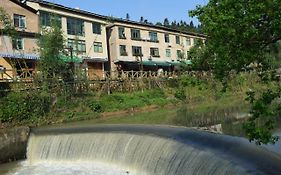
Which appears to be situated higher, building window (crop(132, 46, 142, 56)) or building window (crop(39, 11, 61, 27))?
building window (crop(39, 11, 61, 27))

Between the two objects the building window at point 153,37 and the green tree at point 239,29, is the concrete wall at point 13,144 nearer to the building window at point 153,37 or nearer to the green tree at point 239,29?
the green tree at point 239,29

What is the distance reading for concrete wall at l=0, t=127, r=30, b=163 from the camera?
20578 millimetres

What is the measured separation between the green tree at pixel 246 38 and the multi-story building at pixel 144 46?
38.1 m

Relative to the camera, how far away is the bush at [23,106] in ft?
85.0

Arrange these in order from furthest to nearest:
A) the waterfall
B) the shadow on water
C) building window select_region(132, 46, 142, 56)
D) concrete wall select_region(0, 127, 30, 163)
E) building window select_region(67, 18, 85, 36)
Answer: building window select_region(132, 46, 142, 56) < building window select_region(67, 18, 85, 36) < concrete wall select_region(0, 127, 30, 163) < the shadow on water < the waterfall

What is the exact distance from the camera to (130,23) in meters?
47.7

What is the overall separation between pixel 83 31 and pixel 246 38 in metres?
36.8

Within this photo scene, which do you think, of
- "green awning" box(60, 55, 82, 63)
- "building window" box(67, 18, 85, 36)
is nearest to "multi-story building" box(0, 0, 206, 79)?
"building window" box(67, 18, 85, 36)

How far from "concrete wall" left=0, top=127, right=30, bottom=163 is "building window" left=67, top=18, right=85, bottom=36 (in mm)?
21271

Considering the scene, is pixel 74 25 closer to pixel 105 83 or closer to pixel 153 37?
pixel 105 83

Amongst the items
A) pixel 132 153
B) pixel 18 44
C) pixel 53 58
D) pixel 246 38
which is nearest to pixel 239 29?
pixel 246 38

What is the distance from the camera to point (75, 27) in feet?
138

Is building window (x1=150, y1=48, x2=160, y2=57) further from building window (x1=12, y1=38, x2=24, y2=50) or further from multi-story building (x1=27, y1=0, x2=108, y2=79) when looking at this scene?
building window (x1=12, y1=38, x2=24, y2=50)

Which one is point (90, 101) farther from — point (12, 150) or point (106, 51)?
point (106, 51)
